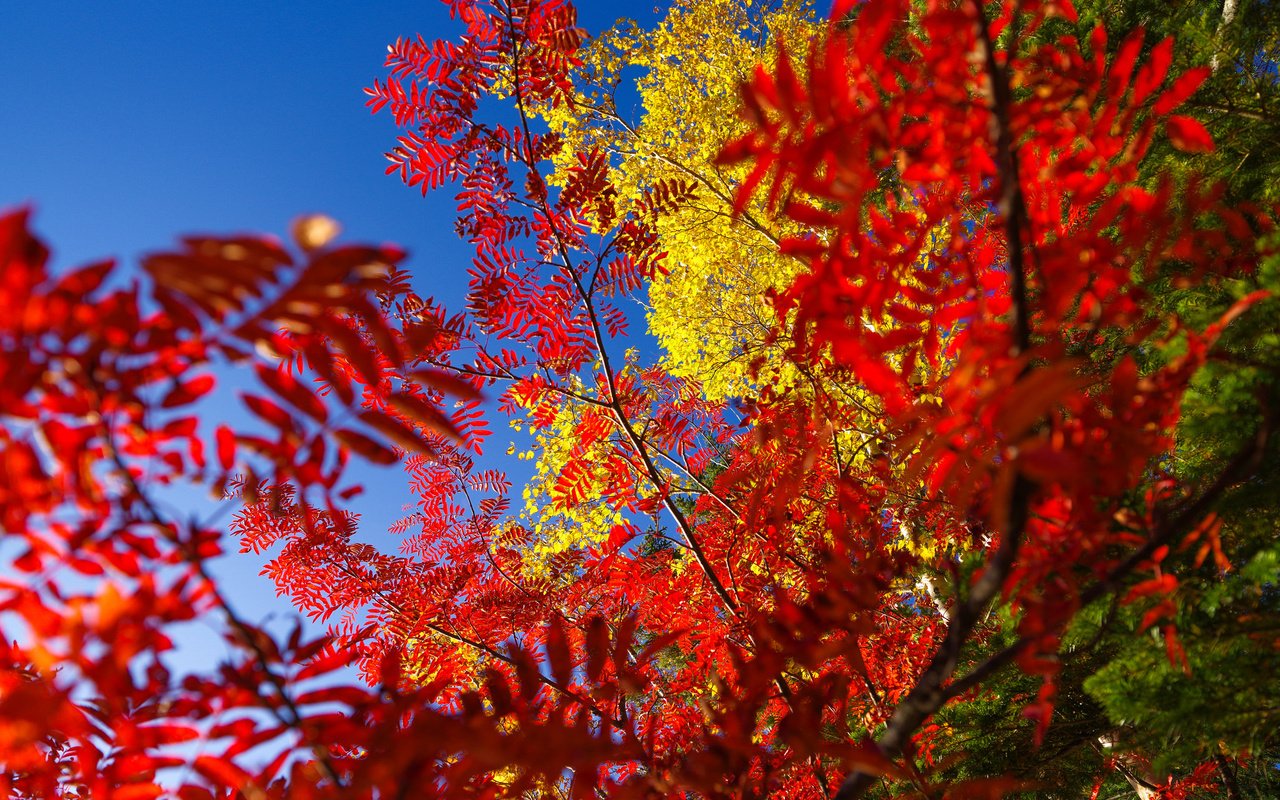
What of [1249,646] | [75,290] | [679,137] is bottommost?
[1249,646]

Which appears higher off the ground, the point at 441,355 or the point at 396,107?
the point at 396,107

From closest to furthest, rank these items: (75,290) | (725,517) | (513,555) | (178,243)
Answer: (178,243), (75,290), (725,517), (513,555)

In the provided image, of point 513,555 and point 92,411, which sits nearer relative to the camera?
point 92,411

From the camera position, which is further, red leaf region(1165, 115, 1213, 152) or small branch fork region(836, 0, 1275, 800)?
red leaf region(1165, 115, 1213, 152)

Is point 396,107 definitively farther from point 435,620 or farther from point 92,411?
point 435,620

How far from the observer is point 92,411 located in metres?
0.79

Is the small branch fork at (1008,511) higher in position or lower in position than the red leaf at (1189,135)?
lower

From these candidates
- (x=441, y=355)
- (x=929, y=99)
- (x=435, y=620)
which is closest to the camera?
(x=929, y=99)

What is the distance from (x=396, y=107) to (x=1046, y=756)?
5.13m

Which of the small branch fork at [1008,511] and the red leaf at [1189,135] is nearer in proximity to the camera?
the small branch fork at [1008,511]

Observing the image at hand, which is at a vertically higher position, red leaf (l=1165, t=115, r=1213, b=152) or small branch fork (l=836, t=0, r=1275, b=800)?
red leaf (l=1165, t=115, r=1213, b=152)

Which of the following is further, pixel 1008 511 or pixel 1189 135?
pixel 1189 135

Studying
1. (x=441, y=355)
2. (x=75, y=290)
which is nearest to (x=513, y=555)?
(x=441, y=355)

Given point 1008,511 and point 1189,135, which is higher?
point 1189,135
